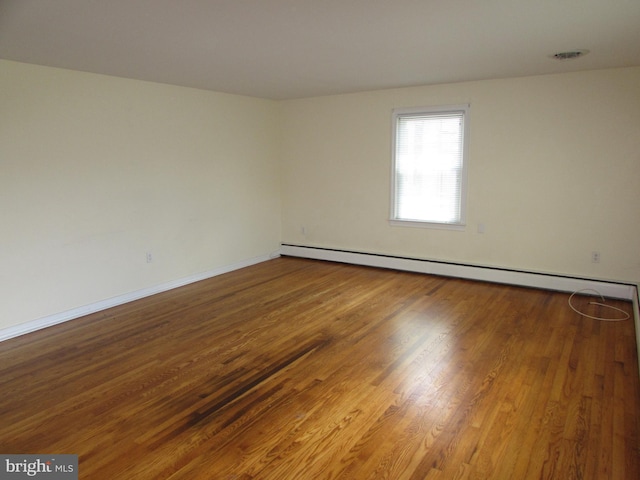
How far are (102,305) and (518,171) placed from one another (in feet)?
15.5

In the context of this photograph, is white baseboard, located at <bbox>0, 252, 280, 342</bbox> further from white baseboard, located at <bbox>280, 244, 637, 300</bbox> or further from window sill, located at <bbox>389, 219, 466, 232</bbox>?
window sill, located at <bbox>389, 219, 466, 232</bbox>

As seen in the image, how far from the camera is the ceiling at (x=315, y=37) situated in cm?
255

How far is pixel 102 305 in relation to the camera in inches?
177

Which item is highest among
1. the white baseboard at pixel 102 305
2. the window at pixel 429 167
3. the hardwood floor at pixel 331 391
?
the window at pixel 429 167

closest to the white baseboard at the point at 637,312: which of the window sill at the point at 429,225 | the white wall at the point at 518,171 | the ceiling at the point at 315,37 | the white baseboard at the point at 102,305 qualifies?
the white wall at the point at 518,171

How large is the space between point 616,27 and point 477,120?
219 centimetres

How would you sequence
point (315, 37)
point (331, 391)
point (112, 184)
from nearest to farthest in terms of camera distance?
point (331, 391), point (315, 37), point (112, 184)

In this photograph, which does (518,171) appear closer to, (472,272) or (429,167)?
(429,167)

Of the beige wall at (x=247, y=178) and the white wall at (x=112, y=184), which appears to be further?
the beige wall at (x=247, y=178)

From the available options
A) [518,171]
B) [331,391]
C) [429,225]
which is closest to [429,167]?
[429,225]

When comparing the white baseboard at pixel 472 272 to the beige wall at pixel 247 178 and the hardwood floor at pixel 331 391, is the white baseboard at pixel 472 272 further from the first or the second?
the hardwood floor at pixel 331 391

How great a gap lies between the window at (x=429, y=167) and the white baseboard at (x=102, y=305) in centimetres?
248

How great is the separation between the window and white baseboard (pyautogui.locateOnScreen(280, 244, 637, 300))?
52 cm

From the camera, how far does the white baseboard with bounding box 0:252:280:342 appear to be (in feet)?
12.6
